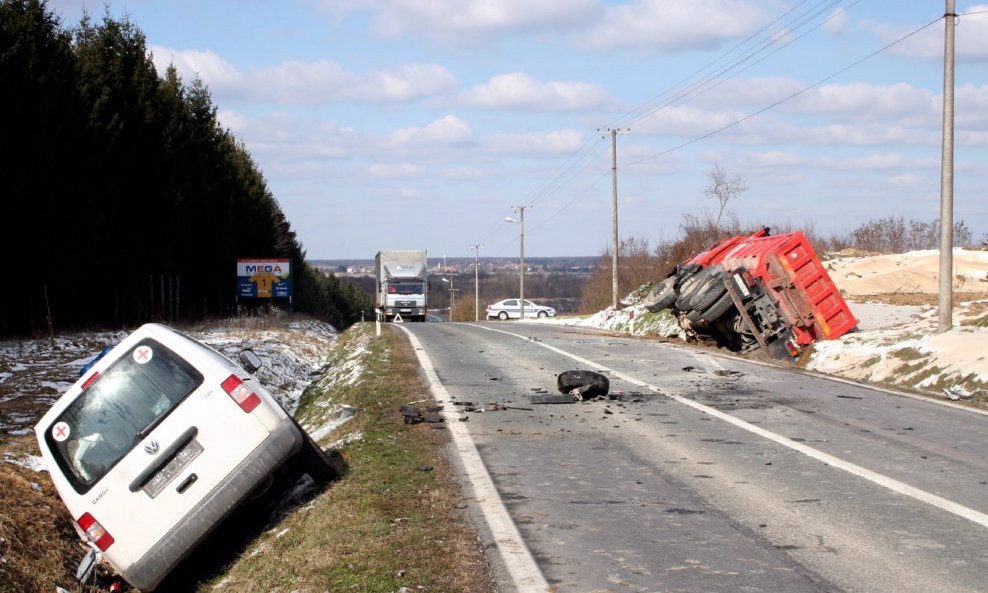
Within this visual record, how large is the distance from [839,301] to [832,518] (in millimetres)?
12275

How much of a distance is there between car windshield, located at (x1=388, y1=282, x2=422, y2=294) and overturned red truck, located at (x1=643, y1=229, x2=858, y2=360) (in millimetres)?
28542

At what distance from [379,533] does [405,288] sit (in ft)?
135

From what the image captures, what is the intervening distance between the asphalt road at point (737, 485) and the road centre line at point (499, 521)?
6 cm

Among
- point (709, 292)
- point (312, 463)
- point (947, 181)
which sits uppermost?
point (947, 181)

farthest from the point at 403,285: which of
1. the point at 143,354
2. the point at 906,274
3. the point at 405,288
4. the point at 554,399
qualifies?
the point at 143,354

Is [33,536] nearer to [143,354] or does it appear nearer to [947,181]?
[143,354]

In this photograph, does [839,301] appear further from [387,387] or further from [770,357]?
[387,387]

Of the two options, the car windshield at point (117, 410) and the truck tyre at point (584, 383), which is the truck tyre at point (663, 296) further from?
the car windshield at point (117, 410)

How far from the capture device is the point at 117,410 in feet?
23.3

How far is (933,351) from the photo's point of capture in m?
14.4

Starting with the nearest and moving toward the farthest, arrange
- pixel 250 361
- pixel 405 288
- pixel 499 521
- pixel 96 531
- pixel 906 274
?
pixel 499 521
pixel 96 531
pixel 250 361
pixel 906 274
pixel 405 288

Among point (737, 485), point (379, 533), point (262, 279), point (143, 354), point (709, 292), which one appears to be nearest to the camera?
point (379, 533)

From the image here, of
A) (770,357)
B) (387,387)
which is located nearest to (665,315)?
(770,357)

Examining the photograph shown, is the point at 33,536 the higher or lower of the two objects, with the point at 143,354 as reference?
lower
